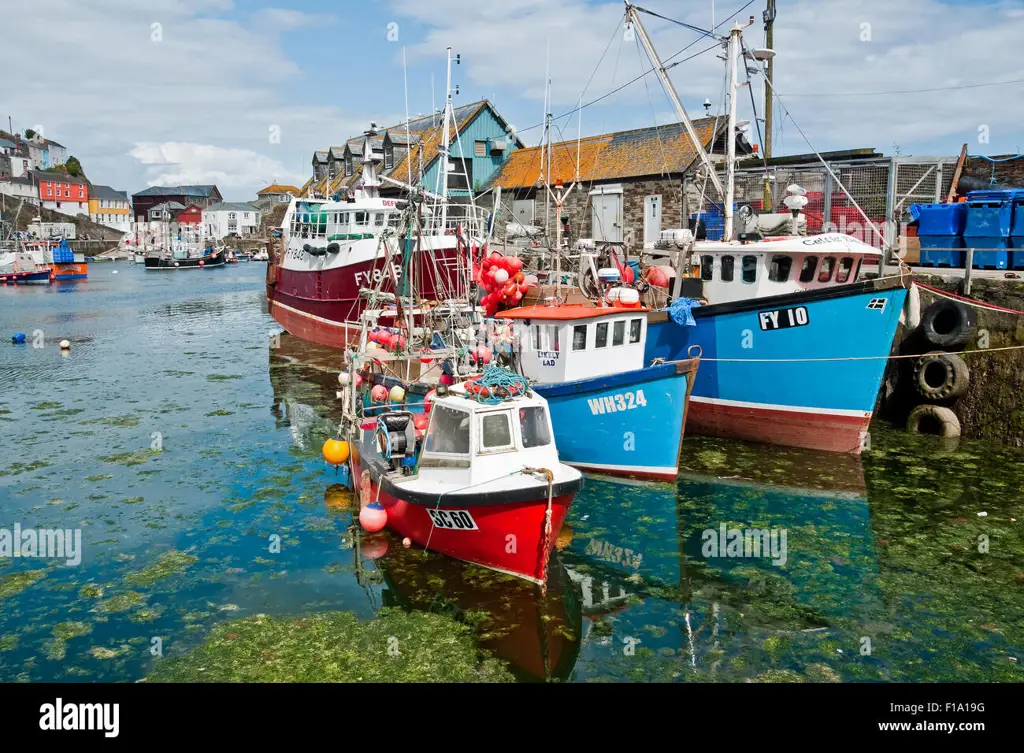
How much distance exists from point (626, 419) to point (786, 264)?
6.09 meters

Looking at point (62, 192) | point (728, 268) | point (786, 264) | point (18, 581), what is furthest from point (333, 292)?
point (62, 192)

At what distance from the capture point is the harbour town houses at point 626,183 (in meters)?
34.9

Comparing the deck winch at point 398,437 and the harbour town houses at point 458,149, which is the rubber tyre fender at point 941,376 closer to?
the deck winch at point 398,437

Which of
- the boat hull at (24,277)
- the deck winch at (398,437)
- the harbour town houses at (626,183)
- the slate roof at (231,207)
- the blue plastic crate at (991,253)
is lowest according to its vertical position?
the deck winch at (398,437)

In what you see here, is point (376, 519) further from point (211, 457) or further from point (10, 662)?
point (211, 457)

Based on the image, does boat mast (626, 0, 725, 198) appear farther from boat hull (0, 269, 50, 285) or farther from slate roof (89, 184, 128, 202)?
slate roof (89, 184, 128, 202)

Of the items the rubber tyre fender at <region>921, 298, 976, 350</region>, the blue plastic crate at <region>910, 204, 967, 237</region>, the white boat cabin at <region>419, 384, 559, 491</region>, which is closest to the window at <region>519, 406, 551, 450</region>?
the white boat cabin at <region>419, 384, 559, 491</region>

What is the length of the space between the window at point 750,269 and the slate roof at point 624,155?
51.6 ft

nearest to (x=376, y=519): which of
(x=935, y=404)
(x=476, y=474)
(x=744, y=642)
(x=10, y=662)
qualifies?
(x=476, y=474)

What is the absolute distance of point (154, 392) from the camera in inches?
1006

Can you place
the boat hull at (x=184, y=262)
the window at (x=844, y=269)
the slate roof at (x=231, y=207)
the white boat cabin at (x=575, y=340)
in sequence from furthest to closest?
1. the slate roof at (x=231, y=207)
2. the boat hull at (x=184, y=262)
3. the window at (x=844, y=269)
4. the white boat cabin at (x=575, y=340)

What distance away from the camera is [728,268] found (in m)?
19.3

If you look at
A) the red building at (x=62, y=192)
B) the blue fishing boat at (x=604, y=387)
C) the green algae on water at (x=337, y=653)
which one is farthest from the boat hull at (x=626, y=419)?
the red building at (x=62, y=192)

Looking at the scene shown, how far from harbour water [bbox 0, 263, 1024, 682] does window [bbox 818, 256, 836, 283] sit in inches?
158
